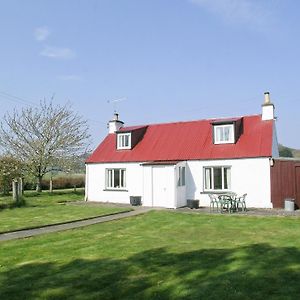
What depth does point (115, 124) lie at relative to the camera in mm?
33375

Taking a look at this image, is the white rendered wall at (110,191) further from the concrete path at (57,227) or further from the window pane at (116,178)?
the concrete path at (57,227)

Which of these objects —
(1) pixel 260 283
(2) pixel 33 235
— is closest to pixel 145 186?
(2) pixel 33 235

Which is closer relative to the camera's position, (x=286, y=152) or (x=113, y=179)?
(x=113, y=179)

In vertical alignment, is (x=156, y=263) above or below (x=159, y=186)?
below

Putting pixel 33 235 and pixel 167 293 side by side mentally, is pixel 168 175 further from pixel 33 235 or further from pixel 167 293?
pixel 167 293

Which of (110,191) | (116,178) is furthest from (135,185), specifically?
(110,191)

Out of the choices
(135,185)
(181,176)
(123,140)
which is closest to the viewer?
(181,176)

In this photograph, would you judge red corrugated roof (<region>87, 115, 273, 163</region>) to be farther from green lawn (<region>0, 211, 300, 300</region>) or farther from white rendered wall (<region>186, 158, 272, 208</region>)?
green lawn (<region>0, 211, 300, 300</region>)

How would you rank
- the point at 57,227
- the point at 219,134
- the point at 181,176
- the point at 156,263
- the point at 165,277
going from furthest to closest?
the point at 219,134
the point at 181,176
the point at 57,227
the point at 156,263
the point at 165,277

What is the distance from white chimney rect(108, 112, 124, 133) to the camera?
109 ft

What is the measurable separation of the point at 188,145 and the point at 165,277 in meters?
19.7

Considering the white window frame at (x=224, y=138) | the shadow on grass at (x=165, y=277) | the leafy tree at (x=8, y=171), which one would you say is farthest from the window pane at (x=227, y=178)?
the leafy tree at (x=8, y=171)

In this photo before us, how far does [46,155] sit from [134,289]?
3514 centimetres

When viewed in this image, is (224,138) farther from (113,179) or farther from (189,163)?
(113,179)
